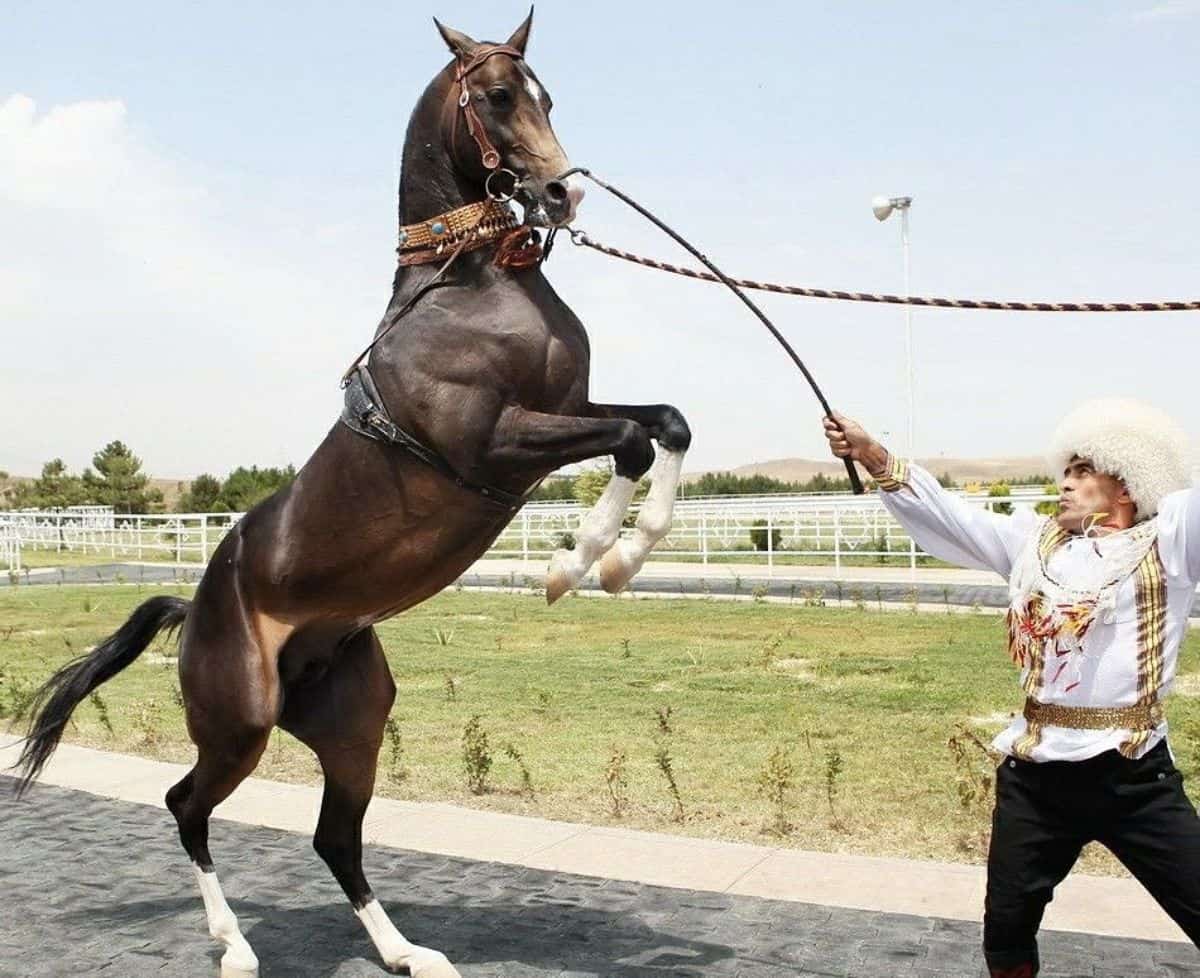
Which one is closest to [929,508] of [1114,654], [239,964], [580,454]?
[1114,654]

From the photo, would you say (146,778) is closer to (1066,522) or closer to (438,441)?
(438,441)

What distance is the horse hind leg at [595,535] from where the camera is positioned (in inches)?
136

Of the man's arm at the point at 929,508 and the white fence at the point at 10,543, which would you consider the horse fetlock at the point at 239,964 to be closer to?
the man's arm at the point at 929,508

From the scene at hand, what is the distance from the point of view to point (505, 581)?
68.7ft

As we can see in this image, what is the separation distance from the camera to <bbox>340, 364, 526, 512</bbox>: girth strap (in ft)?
12.3

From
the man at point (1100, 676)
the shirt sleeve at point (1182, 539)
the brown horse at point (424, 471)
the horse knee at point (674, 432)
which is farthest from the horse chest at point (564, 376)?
the shirt sleeve at point (1182, 539)

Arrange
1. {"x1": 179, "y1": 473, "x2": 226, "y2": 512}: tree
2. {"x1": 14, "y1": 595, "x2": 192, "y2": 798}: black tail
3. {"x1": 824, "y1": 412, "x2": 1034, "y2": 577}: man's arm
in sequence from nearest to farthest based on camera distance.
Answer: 1. {"x1": 824, "y1": 412, "x2": 1034, "y2": 577}: man's arm
2. {"x1": 14, "y1": 595, "x2": 192, "y2": 798}: black tail
3. {"x1": 179, "y1": 473, "x2": 226, "y2": 512}: tree

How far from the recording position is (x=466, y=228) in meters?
3.86

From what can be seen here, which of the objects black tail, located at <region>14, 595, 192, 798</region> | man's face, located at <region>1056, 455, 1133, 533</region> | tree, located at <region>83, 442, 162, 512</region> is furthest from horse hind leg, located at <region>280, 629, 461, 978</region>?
tree, located at <region>83, 442, 162, 512</region>

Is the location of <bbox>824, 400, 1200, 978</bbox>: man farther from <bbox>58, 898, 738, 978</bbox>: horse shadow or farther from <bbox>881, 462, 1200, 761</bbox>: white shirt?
<bbox>58, 898, 738, 978</bbox>: horse shadow

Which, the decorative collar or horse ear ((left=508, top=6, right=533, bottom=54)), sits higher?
horse ear ((left=508, top=6, right=533, bottom=54))

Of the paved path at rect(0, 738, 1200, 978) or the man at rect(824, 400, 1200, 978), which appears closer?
the man at rect(824, 400, 1200, 978)

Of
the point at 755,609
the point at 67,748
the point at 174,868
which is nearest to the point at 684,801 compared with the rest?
the point at 174,868

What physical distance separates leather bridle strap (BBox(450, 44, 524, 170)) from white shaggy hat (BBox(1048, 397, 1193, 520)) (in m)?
1.84
